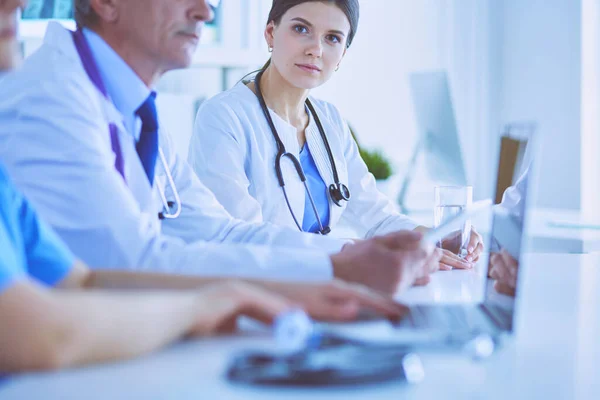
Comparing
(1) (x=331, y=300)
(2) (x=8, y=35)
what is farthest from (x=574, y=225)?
(2) (x=8, y=35)

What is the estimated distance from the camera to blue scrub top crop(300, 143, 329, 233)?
224cm

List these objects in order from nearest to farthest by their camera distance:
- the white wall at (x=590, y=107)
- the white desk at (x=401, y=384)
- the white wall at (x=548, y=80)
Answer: the white desk at (x=401, y=384)
the white wall at (x=590, y=107)
the white wall at (x=548, y=80)

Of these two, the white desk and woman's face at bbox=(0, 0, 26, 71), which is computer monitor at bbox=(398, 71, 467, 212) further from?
woman's face at bbox=(0, 0, 26, 71)

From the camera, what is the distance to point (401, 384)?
2.49 feet

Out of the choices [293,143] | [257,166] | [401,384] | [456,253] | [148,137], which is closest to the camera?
[401,384]

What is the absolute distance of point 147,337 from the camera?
2.66ft

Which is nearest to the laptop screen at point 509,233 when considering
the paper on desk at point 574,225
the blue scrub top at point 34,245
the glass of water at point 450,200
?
the glass of water at point 450,200

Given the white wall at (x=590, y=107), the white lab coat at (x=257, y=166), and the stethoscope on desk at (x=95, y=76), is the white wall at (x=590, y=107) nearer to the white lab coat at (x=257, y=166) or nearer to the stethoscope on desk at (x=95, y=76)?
the white lab coat at (x=257, y=166)

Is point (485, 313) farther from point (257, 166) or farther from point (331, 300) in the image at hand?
point (257, 166)

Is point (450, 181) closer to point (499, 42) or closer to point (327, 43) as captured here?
point (327, 43)

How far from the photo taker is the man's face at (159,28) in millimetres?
1481

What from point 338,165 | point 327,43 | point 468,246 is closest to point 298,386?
point 468,246

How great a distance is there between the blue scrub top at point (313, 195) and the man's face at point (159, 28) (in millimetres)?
805

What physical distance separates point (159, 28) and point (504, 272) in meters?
0.78
